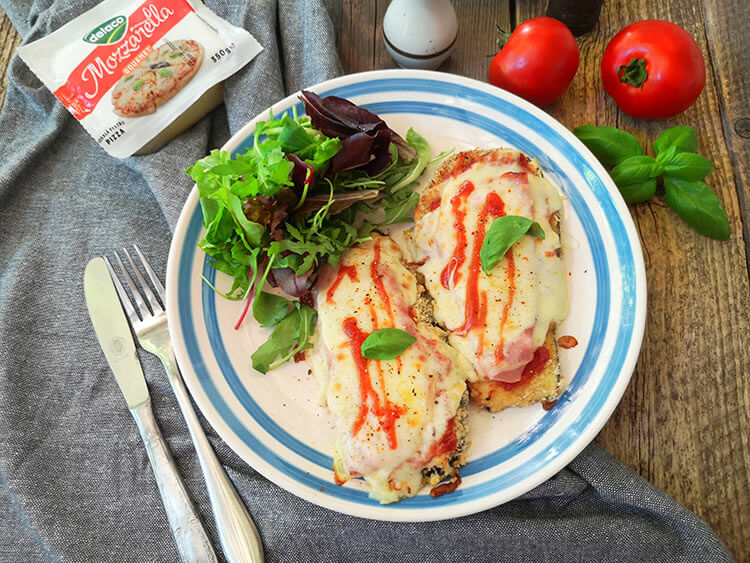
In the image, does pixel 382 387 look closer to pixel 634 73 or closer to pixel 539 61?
pixel 539 61

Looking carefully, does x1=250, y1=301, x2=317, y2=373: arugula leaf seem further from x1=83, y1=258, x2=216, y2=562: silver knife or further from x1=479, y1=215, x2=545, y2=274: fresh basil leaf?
x1=479, y1=215, x2=545, y2=274: fresh basil leaf

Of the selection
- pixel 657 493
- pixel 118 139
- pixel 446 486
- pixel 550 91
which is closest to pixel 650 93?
pixel 550 91

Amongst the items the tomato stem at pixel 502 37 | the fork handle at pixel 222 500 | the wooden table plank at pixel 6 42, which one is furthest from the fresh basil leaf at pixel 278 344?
the wooden table plank at pixel 6 42

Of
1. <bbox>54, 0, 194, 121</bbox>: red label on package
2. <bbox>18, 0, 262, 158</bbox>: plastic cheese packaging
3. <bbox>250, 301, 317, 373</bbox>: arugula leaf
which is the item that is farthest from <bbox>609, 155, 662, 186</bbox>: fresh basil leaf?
<bbox>54, 0, 194, 121</bbox>: red label on package

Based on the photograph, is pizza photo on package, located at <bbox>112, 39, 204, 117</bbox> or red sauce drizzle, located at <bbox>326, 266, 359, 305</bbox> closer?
red sauce drizzle, located at <bbox>326, 266, 359, 305</bbox>

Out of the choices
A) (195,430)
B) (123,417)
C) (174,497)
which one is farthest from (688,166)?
(123,417)

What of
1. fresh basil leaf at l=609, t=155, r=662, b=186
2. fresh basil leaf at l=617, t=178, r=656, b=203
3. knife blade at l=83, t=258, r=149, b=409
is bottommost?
knife blade at l=83, t=258, r=149, b=409

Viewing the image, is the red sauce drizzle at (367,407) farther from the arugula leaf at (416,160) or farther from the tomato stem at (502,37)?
the tomato stem at (502,37)
